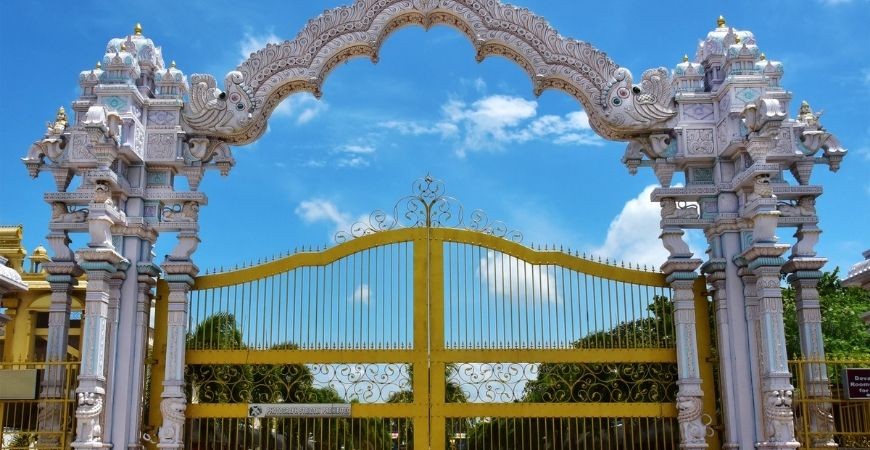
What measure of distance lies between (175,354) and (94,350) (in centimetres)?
80

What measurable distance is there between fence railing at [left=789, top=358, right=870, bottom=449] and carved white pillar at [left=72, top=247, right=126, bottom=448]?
6490mm

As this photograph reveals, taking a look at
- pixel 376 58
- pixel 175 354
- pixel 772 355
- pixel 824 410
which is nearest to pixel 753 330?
pixel 772 355

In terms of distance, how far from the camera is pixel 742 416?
28.6ft

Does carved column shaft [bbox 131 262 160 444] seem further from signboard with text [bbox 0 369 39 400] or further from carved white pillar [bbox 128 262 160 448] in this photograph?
signboard with text [bbox 0 369 39 400]

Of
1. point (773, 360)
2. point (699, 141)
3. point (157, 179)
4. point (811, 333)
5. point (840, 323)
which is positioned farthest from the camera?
point (840, 323)

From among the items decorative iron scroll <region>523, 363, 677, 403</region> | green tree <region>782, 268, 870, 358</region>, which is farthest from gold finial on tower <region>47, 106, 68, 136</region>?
green tree <region>782, 268, 870, 358</region>

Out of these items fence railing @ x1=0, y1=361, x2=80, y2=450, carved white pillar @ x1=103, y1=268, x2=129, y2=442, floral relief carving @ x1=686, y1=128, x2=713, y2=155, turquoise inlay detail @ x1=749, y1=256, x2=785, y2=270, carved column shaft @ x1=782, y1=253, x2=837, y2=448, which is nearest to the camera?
turquoise inlay detail @ x1=749, y1=256, x2=785, y2=270

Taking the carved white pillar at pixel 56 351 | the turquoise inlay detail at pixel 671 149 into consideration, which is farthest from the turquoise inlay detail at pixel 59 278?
the turquoise inlay detail at pixel 671 149

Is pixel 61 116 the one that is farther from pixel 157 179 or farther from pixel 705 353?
pixel 705 353

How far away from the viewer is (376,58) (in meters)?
9.88

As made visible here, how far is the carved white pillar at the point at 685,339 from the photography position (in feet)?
28.6

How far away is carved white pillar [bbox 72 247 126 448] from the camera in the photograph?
27.4 feet

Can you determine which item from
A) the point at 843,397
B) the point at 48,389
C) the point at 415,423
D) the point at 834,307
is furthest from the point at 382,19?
the point at 834,307

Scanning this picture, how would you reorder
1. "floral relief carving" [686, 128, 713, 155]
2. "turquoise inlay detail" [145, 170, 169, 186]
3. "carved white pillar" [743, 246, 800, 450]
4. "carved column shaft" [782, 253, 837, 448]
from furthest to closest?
"turquoise inlay detail" [145, 170, 169, 186] → "floral relief carving" [686, 128, 713, 155] → "carved column shaft" [782, 253, 837, 448] → "carved white pillar" [743, 246, 800, 450]
